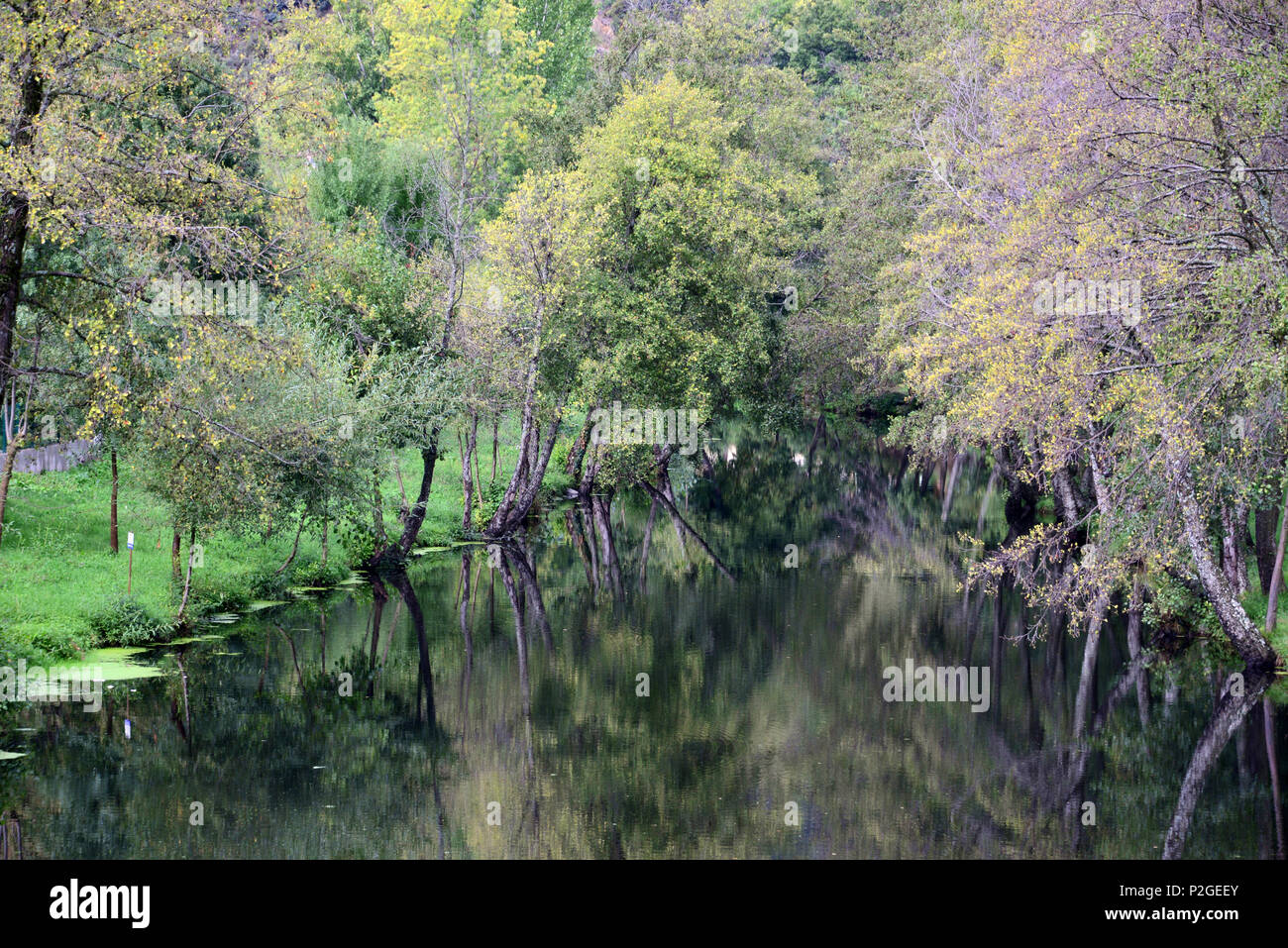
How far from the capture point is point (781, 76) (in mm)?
51688

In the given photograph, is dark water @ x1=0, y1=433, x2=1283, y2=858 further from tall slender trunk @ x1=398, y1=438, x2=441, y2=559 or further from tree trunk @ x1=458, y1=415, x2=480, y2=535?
tree trunk @ x1=458, y1=415, x2=480, y2=535

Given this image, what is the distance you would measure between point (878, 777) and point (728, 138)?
33708 mm

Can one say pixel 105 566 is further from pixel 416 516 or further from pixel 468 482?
pixel 468 482

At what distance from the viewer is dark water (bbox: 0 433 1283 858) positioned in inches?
593

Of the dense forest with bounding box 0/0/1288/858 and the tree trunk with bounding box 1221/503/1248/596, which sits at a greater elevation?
the dense forest with bounding box 0/0/1288/858

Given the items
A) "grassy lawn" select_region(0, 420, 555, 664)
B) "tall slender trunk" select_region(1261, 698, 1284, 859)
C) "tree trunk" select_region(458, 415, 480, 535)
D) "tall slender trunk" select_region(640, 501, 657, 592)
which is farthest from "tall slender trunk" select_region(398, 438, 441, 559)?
"tall slender trunk" select_region(1261, 698, 1284, 859)

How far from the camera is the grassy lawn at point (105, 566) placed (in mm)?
21328

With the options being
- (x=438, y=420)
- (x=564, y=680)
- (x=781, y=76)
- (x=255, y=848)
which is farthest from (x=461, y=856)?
(x=781, y=76)

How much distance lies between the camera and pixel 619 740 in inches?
749

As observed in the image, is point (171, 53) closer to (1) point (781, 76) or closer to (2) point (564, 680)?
(2) point (564, 680)

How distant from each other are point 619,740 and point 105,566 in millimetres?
12787

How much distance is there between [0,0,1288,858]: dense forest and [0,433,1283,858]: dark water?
110cm

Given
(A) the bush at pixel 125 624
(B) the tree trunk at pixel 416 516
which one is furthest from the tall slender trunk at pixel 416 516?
(A) the bush at pixel 125 624

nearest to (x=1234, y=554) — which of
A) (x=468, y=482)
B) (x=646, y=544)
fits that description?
(x=646, y=544)
